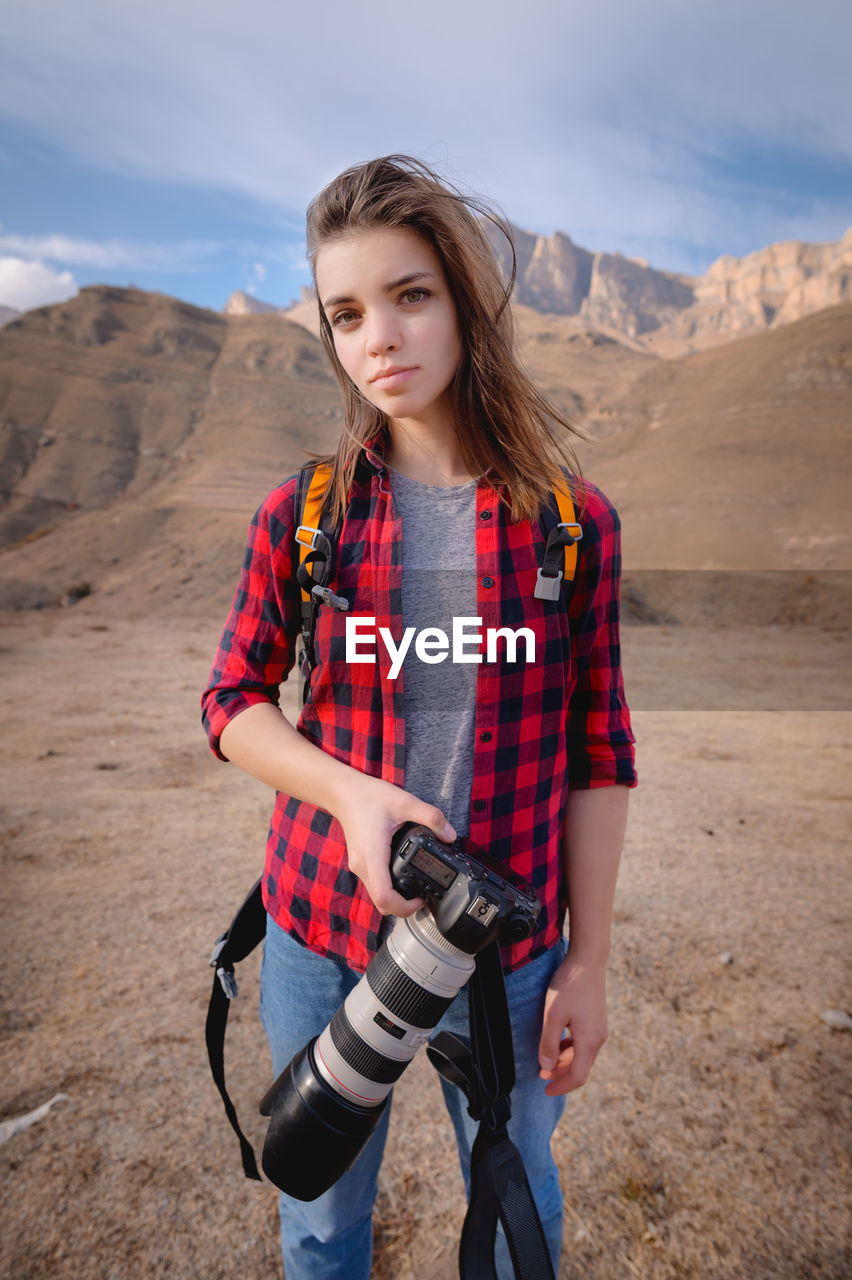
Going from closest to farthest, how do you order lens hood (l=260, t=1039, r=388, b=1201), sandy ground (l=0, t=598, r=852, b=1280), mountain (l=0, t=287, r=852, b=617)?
lens hood (l=260, t=1039, r=388, b=1201) → sandy ground (l=0, t=598, r=852, b=1280) → mountain (l=0, t=287, r=852, b=617)

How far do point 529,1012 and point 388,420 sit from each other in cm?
109

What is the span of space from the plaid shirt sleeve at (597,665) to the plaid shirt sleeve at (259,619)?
19.5 inches

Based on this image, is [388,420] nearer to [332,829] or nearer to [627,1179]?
[332,829]

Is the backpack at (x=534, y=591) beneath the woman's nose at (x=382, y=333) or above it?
beneath

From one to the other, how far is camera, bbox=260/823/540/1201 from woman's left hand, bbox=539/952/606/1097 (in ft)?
0.86

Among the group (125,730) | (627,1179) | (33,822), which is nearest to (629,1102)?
(627,1179)

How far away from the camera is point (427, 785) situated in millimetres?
1119

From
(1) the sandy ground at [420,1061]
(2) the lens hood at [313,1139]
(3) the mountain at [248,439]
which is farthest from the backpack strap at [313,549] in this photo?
(3) the mountain at [248,439]

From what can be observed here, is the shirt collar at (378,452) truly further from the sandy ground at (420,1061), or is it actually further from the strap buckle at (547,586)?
the sandy ground at (420,1061)

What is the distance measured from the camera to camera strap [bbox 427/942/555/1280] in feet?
3.36

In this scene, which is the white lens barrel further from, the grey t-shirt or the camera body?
the grey t-shirt

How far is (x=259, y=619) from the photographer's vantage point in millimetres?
1163

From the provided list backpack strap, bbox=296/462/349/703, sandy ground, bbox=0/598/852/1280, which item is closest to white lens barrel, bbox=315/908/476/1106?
backpack strap, bbox=296/462/349/703

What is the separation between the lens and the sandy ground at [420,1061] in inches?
71.6
